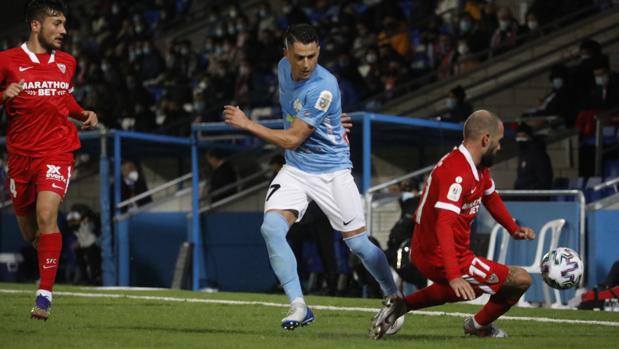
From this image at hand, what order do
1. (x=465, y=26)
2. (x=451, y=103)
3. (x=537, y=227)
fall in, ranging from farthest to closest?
(x=465, y=26) → (x=451, y=103) → (x=537, y=227)

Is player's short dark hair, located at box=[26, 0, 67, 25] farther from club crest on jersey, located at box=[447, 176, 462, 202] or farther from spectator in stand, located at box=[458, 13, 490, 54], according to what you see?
spectator in stand, located at box=[458, 13, 490, 54]

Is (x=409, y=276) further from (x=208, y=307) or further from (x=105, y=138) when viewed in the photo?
(x=105, y=138)

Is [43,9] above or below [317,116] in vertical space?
above

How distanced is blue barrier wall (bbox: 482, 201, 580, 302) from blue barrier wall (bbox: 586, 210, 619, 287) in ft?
0.66

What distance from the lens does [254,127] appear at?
330 inches

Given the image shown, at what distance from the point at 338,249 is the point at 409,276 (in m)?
3.94

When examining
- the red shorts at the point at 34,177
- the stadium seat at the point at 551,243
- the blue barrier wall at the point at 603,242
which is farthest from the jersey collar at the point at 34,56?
the blue barrier wall at the point at 603,242

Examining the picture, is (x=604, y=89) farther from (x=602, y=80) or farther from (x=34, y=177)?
(x=34, y=177)

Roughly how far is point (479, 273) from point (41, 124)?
3724 mm

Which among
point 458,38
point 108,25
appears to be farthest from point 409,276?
point 108,25

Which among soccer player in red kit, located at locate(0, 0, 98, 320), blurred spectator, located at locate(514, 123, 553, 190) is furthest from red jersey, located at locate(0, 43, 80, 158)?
blurred spectator, located at locate(514, 123, 553, 190)

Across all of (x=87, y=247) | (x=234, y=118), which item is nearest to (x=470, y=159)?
(x=234, y=118)

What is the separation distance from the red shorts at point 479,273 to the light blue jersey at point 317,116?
1180mm

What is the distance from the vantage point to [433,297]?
855 centimetres
